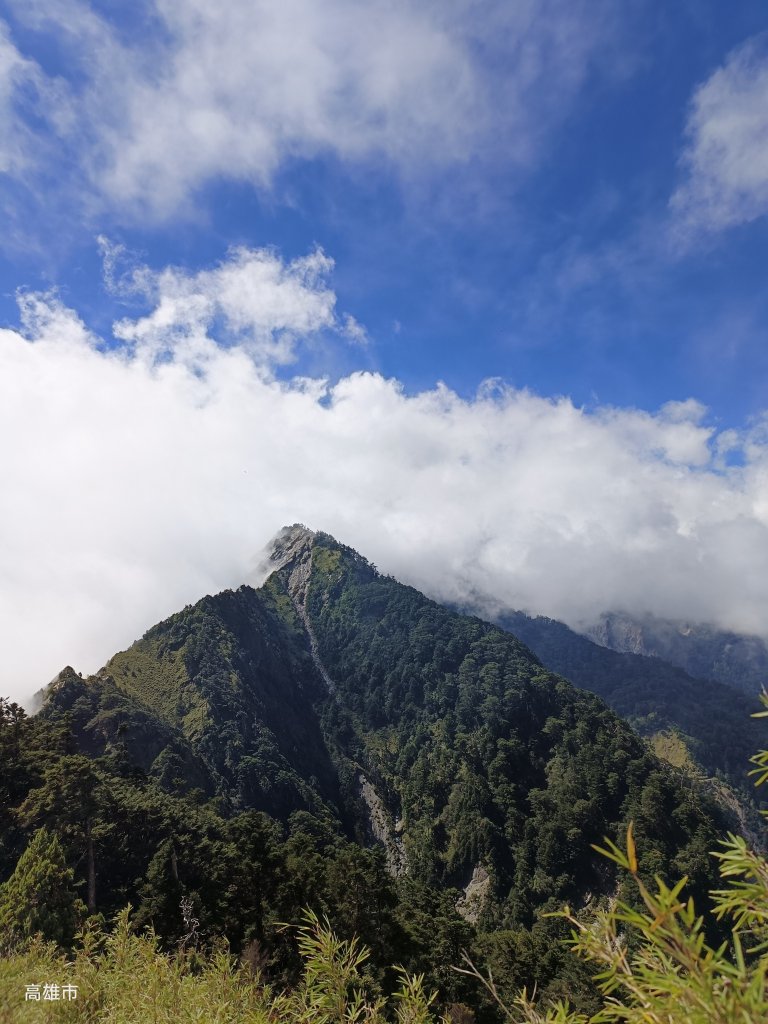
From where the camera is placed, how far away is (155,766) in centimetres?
11600

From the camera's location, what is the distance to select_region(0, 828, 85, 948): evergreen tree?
3042 cm

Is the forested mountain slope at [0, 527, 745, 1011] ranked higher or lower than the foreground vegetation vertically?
lower

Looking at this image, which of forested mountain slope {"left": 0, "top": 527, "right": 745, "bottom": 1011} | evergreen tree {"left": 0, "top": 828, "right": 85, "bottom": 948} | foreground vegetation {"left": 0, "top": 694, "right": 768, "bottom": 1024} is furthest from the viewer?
forested mountain slope {"left": 0, "top": 527, "right": 745, "bottom": 1011}

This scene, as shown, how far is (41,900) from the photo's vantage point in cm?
3381

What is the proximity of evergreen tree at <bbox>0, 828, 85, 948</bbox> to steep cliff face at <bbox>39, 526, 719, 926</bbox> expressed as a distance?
247 ft

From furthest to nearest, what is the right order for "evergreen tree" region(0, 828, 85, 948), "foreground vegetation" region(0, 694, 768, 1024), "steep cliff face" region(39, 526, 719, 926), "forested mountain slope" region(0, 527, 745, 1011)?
"steep cliff face" region(39, 526, 719, 926) → "forested mountain slope" region(0, 527, 745, 1011) → "evergreen tree" region(0, 828, 85, 948) → "foreground vegetation" region(0, 694, 768, 1024)

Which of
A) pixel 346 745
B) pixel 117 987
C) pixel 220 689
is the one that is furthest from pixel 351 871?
pixel 346 745

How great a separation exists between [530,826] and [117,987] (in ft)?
472

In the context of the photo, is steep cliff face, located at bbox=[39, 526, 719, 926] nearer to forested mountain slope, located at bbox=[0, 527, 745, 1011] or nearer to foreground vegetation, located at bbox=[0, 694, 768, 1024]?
forested mountain slope, located at bbox=[0, 527, 745, 1011]

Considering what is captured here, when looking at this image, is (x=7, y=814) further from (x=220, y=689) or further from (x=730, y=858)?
(x=220, y=689)

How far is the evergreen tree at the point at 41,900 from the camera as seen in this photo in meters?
30.4

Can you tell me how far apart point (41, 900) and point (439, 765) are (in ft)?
474

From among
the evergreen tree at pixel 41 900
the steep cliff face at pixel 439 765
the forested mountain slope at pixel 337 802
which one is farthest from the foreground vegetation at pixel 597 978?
the steep cliff face at pixel 439 765

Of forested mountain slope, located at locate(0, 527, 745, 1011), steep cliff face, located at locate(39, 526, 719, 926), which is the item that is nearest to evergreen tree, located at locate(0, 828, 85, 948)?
forested mountain slope, located at locate(0, 527, 745, 1011)
